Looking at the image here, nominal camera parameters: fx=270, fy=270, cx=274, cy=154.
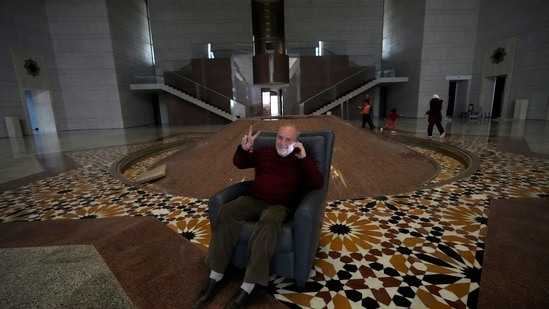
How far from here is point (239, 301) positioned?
162cm

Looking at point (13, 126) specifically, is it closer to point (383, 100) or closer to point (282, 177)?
point (282, 177)

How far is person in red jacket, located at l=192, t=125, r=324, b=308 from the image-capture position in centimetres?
165

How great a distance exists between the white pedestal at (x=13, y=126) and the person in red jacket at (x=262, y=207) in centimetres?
1448

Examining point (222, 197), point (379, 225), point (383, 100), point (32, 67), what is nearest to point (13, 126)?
point (32, 67)

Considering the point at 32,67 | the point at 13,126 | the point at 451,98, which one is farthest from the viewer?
the point at 451,98

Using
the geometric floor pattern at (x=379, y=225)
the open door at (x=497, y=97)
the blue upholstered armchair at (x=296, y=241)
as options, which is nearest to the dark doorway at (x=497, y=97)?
the open door at (x=497, y=97)

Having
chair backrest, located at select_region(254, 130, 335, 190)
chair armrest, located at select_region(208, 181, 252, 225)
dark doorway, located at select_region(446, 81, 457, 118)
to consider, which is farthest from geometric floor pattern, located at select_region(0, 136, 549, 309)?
dark doorway, located at select_region(446, 81, 457, 118)

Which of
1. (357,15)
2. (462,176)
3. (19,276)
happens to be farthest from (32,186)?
(357,15)

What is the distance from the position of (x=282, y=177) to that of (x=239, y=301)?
2.95ft

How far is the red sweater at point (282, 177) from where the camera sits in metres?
2.05

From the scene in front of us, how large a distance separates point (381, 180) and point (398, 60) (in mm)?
17511

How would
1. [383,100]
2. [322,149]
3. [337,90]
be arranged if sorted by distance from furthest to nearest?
[383,100] < [337,90] < [322,149]

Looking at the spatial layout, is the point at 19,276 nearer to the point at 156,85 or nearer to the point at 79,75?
the point at 156,85

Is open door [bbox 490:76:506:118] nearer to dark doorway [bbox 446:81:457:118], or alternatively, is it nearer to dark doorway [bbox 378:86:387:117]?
dark doorway [bbox 446:81:457:118]
